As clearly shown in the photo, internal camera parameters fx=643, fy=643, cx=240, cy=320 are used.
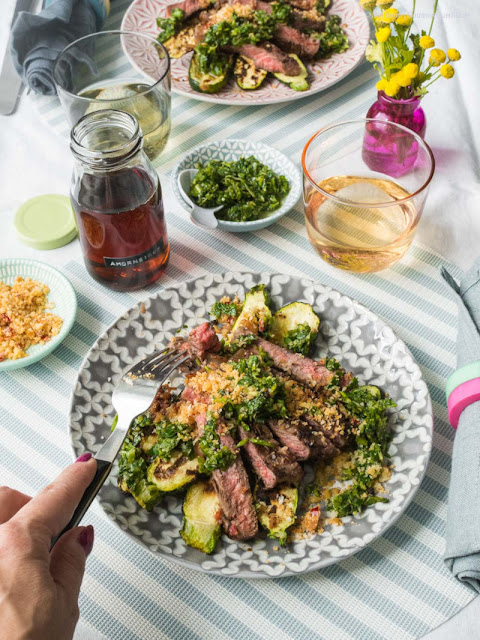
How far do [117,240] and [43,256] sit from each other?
47cm

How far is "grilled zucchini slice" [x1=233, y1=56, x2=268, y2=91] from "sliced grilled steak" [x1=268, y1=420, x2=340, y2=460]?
1.55 metres

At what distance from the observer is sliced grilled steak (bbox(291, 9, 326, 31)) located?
2.70 meters

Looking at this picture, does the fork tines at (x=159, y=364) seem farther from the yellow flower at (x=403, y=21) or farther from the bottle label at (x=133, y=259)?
the yellow flower at (x=403, y=21)

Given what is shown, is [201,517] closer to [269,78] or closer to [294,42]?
[269,78]

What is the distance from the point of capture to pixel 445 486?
64.6 inches

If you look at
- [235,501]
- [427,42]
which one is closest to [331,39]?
[427,42]

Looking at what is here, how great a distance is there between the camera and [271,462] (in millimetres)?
1497

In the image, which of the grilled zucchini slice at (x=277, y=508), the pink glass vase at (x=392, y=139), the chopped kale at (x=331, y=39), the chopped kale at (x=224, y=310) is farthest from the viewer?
the chopped kale at (x=331, y=39)

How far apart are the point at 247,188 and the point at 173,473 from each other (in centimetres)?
105

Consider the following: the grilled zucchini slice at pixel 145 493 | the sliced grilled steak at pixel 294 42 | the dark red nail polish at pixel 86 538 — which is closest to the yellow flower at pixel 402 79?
the sliced grilled steak at pixel 294 42

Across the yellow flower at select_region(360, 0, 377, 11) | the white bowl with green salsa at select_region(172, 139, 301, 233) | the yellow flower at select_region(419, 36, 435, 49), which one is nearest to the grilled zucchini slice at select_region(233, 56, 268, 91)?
the white bowl with green salsa at select_region(172, 139, 301, 233)

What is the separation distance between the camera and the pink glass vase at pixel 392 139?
6.94ft

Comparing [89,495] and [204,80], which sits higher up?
[204,80]

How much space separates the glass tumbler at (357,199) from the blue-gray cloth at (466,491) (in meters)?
0.38
